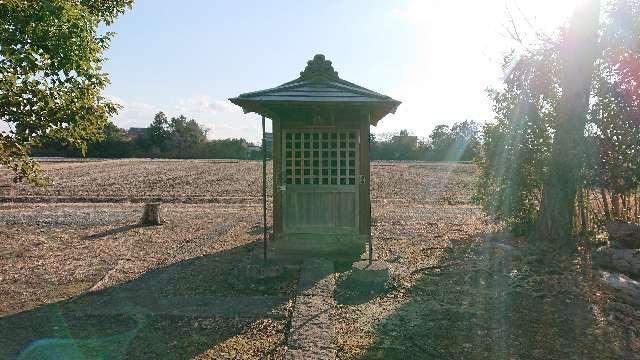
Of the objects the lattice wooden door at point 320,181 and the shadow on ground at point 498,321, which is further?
the lattice wooden door at point 320,181

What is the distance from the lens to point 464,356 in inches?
187

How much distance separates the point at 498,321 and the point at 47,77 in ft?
29.0

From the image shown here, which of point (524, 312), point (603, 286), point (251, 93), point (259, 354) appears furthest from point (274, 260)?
point (603, 286)

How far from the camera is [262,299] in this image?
6.74m

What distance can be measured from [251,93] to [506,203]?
717cm

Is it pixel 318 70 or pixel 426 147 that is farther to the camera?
pixel 426 147

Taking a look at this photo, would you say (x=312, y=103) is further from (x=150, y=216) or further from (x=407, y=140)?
(x=407, y=140)

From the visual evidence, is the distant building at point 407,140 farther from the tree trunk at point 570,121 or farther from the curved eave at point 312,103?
the curved eave at point 312,103

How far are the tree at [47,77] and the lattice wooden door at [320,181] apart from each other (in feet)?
13.6

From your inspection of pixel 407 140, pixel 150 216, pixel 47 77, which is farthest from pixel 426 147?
pixel 47 77

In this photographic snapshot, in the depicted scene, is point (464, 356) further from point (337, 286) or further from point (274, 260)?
point (274, 260)

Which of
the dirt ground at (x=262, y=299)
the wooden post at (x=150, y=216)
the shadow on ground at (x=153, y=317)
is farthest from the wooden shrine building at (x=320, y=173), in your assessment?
the wooden post at (x=150, y=216)

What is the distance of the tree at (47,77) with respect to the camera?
7547 millimetres

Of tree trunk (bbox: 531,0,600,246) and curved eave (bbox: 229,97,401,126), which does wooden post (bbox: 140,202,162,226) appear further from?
tree trunk (bbox: 531,0,600,246)
